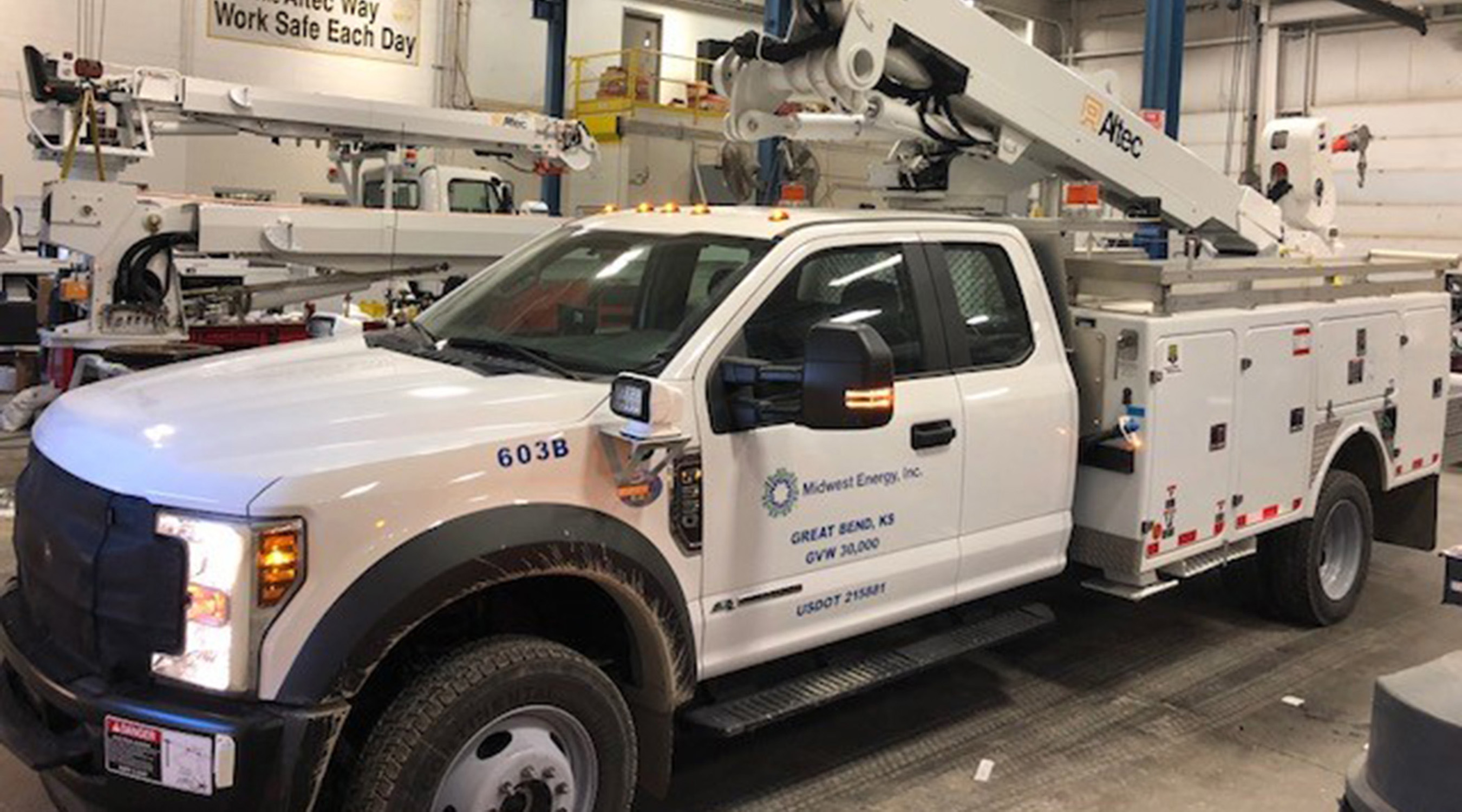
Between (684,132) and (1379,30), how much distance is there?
1127cm

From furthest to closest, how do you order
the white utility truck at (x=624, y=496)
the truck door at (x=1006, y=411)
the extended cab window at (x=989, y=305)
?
the extended cab window at (x=989, y=305), the truck door at (x=1006, y=411), the white utility truck at (x=624, y=496)

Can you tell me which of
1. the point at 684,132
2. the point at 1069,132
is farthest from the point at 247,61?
the point at 1069,132

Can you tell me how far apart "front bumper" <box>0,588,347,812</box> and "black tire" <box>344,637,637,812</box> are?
0.15 m

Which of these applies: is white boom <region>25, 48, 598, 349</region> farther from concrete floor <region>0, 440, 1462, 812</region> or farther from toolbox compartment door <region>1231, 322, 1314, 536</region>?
toolbox compartment door <region>1231, 322, 1314, 536</region>

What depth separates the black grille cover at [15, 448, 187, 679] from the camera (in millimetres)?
2777

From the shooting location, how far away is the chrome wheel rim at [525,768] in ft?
10.1

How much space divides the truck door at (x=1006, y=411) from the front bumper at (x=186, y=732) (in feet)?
7.80

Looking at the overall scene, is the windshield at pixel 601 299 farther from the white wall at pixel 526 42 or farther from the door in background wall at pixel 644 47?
the white wall at pixel 526 42

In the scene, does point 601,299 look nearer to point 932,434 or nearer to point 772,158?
point 932,434

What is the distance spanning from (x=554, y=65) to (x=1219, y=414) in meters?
14.7

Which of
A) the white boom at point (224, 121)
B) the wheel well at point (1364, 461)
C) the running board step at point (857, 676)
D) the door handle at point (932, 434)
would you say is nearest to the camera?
the running board step at point (857, 676)

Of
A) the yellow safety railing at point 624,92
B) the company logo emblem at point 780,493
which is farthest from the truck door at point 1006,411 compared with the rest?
the yellow safety railing at point 624,92

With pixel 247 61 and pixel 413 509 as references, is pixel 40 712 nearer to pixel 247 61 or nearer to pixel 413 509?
pixel 413 509

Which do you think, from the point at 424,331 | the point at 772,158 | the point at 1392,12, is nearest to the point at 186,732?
the point at 424,331
